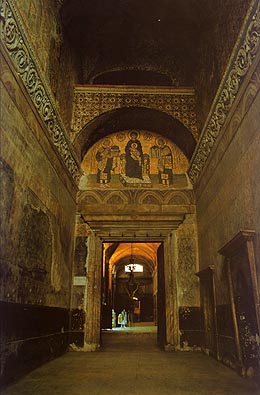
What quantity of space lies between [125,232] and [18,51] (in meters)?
4.28

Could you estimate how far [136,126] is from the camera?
761 cm

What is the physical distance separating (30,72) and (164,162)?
4.10 metres

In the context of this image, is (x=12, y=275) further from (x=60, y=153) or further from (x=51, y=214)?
(x=60, y=153)

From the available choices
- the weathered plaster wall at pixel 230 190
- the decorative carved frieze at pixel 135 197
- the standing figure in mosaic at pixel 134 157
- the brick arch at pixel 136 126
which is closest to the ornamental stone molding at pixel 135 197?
the decorative carved frieze at pixel 135 197

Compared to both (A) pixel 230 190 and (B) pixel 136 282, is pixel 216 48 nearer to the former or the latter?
(A) pixel 230 190

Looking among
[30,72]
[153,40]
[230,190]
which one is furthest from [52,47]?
[230,190]

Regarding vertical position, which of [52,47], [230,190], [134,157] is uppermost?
[52,47]

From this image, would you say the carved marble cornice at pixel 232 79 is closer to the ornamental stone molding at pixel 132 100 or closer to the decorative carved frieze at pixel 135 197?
the decorative carved frieze at pixel 135 197

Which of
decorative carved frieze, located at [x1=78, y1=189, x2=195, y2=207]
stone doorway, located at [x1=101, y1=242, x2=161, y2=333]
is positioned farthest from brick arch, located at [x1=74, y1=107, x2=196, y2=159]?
stone doorway, located at [x1=101, y1=242, x2=161, y2=333]

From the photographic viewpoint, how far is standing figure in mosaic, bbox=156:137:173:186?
7.28 m

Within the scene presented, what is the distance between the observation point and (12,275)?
359 centimetres

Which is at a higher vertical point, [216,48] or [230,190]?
[216,48]

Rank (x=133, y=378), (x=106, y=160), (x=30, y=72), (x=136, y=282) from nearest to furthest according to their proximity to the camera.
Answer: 1. (x=133, y=378)
2. (x=30, y=72)
3. (x=106, y=160)
4. (x=136, y=282)

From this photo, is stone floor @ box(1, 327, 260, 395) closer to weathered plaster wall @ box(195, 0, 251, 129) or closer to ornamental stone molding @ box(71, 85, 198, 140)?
weathered plaster wall @ box(195, 0, 251, 129)
